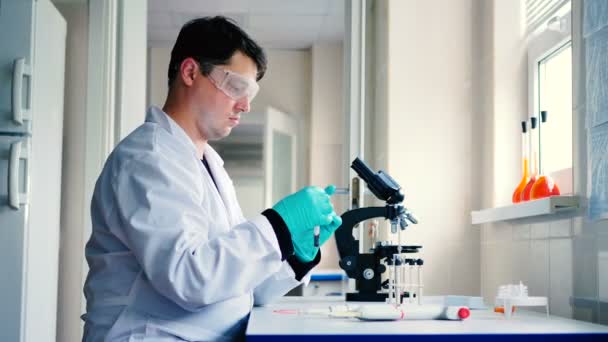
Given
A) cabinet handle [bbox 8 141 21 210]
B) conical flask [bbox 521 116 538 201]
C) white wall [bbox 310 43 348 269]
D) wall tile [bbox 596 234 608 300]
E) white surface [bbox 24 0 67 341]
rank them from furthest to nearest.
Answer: white wall [bbox 310 43 348 269], white surface [bbox 24 0 67 341], cabinet handle [bbox 8 141 21 210], conical flask [bbox 521 116 538 201], wall tile [bbox 596 234 608 300]

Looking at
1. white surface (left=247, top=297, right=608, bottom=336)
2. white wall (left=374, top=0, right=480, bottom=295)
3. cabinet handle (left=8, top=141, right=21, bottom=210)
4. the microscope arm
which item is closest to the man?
white surface (left=247, top=297, right=608, bottom=336)

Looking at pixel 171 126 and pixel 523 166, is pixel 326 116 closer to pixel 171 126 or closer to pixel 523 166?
pixel 523 166

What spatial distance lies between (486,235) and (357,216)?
28.9 inches

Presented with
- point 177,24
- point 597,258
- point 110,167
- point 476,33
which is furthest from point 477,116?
point 177,24

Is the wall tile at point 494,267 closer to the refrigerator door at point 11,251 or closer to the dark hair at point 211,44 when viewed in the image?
the dark hair at point 211,44

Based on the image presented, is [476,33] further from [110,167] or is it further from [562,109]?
[110,167]

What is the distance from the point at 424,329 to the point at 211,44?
0.84 meters

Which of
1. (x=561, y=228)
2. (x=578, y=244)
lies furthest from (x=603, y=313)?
(x=561, y=228)

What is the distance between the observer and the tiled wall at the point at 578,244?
5.59 feet

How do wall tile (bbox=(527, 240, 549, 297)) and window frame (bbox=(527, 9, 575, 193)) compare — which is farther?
window frame (bbox=(527, 9, 575, 193))

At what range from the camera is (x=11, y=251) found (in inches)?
107

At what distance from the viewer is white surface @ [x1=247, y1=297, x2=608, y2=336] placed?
1331 mm

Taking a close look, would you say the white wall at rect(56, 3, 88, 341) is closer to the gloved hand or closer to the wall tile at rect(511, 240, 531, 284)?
the wall tile at rect(511, 240, 531, 284)

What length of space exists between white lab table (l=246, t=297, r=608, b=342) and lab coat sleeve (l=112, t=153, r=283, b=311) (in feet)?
0.38
